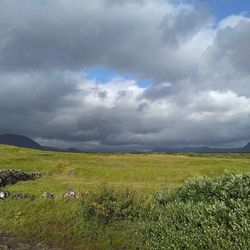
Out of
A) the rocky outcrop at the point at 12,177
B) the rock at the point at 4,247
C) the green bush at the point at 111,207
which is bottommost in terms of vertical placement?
the rock at the point at 4,247

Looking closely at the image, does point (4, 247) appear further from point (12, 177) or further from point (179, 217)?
point (12, 177)

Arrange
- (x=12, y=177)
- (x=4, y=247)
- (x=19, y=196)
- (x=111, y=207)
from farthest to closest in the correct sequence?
(x=12, y=177)
(x=19, y=196)
(x=111, y=207)
(x=4, y=247)

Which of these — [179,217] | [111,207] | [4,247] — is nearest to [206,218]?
[179,217]

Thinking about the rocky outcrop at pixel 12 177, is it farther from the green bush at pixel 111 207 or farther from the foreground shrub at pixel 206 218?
the foreground shrub at pixel 206 218

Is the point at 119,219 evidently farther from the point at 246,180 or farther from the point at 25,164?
the point at 25,164

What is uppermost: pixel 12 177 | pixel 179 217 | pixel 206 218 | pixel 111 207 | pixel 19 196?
pixel 12 177

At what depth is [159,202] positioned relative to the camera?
29.3 m

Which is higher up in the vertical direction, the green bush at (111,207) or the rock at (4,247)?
the green bush at (111,207)

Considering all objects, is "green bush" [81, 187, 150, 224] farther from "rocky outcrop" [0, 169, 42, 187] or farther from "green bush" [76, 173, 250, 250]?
"rocky outcrop" [0, 169, 42, 187]

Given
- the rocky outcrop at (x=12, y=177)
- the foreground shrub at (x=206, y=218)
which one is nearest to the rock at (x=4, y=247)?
the foreground shrub at (x=206, y=218)

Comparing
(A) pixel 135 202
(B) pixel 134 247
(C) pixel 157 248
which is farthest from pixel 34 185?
(C) pixel 157 248

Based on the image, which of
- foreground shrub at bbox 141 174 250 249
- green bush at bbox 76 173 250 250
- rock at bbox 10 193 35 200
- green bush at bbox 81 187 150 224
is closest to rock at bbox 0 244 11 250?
green bush at bbox 76 173 250 250

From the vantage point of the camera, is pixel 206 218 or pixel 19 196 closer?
pixel 206 218

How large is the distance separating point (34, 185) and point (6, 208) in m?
16.1
